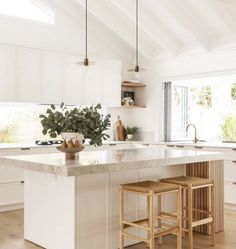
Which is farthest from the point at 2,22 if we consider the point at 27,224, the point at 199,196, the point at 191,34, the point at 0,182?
the point at 199,196

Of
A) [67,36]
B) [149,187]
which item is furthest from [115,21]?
[149,187]

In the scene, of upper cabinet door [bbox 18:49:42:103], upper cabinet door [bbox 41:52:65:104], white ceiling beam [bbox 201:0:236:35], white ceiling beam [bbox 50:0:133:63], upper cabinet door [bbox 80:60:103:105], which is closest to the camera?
white ceiling beam [bbox 201:0:236:35]

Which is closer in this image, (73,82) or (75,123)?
(75,123)

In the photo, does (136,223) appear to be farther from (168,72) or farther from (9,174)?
(168,72)

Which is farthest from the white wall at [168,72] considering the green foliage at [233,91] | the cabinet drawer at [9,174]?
the cabinet drawer at [9,174]

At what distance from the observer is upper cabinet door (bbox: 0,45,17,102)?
567 cm

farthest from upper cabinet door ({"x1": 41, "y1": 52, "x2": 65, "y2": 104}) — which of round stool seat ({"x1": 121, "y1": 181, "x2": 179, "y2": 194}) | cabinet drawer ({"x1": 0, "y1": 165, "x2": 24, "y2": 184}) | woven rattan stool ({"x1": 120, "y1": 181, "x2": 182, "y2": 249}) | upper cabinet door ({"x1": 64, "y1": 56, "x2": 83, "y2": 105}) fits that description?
round stool seat ({"x1": 121, "y1": 181, "x2": 179, "y2": 194})

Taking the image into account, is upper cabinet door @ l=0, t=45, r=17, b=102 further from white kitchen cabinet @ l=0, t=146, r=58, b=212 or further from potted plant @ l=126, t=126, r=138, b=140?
potted plant @ l=126, t=126, r=138, b=140

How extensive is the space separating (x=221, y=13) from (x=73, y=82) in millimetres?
2576

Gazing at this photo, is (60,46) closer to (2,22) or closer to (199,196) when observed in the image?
(2,22)

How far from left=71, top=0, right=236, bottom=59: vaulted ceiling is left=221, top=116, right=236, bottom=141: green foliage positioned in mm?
1422

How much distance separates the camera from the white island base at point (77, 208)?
136 inches

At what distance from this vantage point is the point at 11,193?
5488 millimetres

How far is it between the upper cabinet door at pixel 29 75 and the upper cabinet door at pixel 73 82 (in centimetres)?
51
